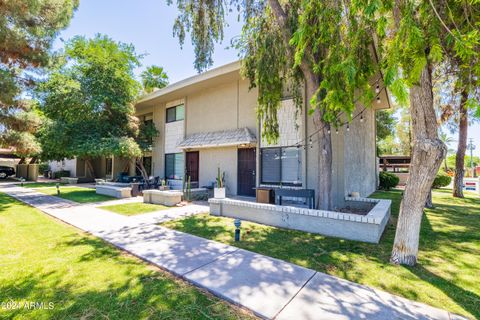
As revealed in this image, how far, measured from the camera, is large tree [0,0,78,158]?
7.93m

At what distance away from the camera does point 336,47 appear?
520 cm

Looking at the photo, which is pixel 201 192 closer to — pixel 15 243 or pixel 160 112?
pixel 15 243

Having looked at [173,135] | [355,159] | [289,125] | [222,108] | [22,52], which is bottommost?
[355,159]

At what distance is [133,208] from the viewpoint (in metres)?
9.59

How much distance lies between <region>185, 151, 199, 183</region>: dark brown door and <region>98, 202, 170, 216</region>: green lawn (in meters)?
4.44

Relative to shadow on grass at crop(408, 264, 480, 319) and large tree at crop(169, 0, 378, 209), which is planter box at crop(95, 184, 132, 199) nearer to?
large tree at crop(169, 0, 378, 209)

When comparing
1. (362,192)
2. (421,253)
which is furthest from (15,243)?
(362,192)

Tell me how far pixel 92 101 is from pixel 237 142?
379 inches

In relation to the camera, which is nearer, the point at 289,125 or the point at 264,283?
the point at 264,283

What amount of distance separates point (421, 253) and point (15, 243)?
29.8 ft

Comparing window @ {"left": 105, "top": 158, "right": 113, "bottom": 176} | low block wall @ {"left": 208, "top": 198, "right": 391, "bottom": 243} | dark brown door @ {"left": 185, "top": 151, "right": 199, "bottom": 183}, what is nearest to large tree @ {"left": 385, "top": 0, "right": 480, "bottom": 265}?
low block wall @ {"left": 208, "top": 198, "right": 391, "bottom": 243}

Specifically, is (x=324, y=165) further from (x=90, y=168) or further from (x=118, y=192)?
(x=90, y=168)

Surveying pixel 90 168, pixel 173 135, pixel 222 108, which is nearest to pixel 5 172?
pixel 90 168

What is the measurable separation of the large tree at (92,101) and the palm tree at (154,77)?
12.8 meters
